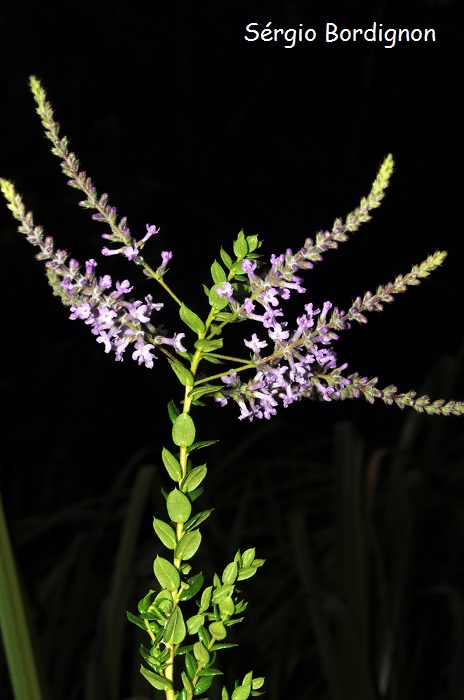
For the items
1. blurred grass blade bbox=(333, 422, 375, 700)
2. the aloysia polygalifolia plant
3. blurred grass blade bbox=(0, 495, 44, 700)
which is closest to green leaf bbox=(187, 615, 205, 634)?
the aloysia polygalifolia plant

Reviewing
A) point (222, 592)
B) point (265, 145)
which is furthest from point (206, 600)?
point (265, 145)

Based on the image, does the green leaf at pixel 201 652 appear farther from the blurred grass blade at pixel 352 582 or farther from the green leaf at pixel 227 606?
the blurred grass blade at pixel 352 582

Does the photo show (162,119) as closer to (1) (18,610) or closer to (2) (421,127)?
(2) (421,127)

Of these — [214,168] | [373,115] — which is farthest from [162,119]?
[373,115]

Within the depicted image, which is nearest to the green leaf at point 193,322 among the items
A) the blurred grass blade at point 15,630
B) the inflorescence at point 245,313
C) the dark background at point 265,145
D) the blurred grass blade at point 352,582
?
the inflorescence at point 245,313

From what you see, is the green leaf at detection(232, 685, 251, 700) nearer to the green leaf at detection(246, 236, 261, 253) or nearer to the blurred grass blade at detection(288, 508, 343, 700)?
the green leaf at detection(246, 236, 261, 253)
